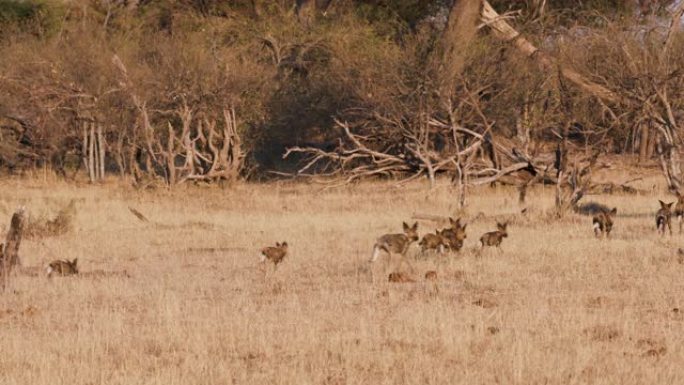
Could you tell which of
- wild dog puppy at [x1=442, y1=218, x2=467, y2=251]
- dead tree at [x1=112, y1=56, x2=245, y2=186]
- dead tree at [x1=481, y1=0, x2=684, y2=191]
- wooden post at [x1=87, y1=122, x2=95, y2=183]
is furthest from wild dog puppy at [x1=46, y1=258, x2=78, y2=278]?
wooden post at [x1=87, y1=122, x2=95, y2=183]

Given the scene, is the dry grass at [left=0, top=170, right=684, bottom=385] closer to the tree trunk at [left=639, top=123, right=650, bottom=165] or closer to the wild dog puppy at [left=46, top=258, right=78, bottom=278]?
the wild dog puppy at [left=46, top=258, right=78, bottom=278]

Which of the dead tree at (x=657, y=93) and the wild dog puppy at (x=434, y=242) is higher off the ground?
the dead tree at (x=657, y=93)

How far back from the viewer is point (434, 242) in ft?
48.9

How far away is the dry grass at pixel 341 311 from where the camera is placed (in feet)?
27.6

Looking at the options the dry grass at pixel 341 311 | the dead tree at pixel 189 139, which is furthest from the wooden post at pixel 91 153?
the dry grass at pixel 341 311

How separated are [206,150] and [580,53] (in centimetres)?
1101

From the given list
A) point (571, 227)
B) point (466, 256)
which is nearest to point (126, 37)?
point (571, 227)

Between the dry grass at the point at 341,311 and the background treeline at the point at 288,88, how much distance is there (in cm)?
881

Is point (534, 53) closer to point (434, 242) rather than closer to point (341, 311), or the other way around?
point (434, 242)

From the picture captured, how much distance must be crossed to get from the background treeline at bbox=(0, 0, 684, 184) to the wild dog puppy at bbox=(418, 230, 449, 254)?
33.7 feet

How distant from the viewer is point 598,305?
11.1 m

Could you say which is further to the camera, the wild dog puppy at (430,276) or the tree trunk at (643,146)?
the tree trunk at (643,146)

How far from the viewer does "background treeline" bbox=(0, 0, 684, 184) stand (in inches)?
1102

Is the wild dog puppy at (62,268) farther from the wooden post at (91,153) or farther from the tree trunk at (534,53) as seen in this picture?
the wooden post at (91,153)
